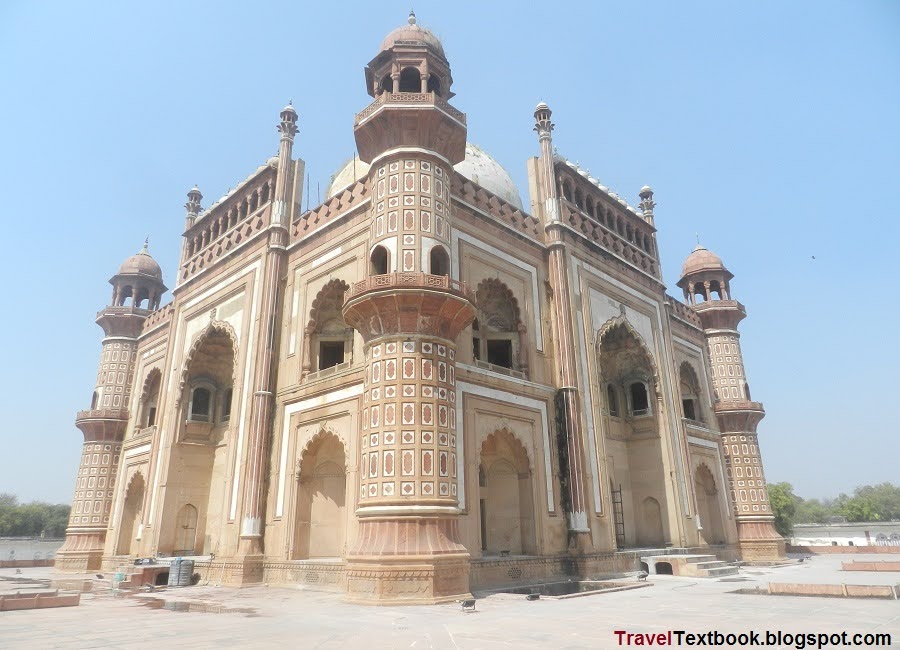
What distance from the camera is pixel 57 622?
9.20 meters

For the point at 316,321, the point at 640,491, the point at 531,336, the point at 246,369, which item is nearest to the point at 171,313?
the point at 246,369

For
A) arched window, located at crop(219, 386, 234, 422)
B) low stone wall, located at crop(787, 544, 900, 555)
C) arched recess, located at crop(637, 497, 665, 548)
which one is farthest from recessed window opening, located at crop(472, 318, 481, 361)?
low stone wall, located at crop(787, 544, 900, 555)

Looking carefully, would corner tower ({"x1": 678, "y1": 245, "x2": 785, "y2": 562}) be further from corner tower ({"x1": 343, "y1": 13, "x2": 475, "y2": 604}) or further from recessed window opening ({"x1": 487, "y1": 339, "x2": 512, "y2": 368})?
corner tower ({"x1": 343, "y1": 13, "x2": 475, "y2": 604})

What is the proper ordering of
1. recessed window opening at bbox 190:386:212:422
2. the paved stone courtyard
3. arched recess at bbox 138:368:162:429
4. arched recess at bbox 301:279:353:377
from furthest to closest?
arched recess at bbox 138:368:162:429
recessed window opening at bbox 190:386:212:422
arched recess at bbox 301:279:353:377
the paved stone courtyard

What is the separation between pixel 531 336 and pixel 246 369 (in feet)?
29.7

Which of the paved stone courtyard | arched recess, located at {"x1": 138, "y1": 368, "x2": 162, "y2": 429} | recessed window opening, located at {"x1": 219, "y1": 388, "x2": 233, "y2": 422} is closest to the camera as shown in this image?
the paved stone courtyard

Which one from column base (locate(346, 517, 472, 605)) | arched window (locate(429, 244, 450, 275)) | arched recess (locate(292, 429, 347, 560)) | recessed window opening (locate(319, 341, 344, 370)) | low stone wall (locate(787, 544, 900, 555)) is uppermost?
arched window (locate(429, 244, 450, 275))

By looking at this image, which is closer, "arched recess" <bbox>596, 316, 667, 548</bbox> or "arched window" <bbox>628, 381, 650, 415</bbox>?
"arched recess" <bbox>596, 316, 667, 548</bbox>

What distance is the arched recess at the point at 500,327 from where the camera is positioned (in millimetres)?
18438

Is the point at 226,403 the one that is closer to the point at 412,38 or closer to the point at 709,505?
the point at 412,38

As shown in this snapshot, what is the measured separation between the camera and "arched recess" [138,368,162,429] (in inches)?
1065

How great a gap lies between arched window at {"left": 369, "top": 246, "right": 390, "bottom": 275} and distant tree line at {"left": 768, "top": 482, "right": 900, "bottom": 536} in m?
38.3

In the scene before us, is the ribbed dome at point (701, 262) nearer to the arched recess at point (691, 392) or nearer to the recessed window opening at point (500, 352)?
the arched recess at point (691, 392)

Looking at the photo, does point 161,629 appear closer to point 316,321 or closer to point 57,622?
point 57,622
